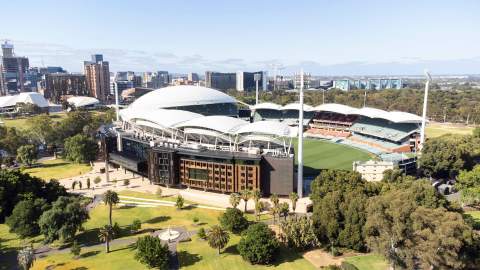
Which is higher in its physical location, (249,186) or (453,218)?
(453,218)

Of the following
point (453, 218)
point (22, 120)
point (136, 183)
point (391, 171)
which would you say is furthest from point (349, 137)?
point (22, 120)

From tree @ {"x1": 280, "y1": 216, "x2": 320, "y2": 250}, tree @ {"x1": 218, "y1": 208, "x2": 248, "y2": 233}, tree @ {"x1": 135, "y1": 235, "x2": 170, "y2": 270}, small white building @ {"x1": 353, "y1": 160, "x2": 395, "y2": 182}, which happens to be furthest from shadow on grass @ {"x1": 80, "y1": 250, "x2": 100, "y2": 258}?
small white building @ {"x1": 353, "y1": 160, "x2": 395, "y2": 182}

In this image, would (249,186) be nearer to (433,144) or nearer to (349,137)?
(433,144)

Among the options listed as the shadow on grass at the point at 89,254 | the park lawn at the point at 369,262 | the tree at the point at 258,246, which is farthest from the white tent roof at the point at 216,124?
the park lawn at the point at 369,262

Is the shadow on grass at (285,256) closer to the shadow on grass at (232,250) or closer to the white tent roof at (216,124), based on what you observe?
the shadow on grass at (232,250)

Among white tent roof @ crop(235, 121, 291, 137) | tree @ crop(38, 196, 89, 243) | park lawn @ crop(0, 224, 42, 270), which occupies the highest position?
white tent roof @ crop(235, 121, 291, 137)

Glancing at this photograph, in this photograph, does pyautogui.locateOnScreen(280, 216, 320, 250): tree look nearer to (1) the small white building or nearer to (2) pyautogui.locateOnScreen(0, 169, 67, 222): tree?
(1) the small white building

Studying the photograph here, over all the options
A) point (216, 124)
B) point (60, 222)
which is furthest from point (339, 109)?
point (60, 222)
